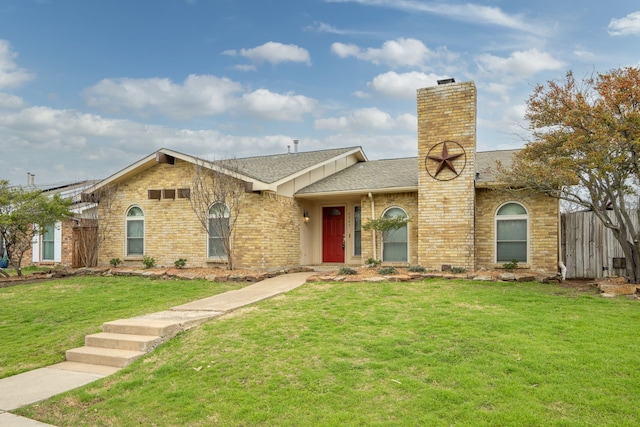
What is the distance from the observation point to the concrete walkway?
17.5 ft

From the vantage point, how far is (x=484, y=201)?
13508mm

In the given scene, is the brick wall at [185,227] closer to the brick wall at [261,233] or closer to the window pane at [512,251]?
the brick wall at [261,233]

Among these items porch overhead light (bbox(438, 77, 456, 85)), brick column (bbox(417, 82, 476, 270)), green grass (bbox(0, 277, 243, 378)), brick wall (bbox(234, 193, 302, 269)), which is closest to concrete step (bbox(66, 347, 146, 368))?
green grass (bbox(0, 277, 243, 378))

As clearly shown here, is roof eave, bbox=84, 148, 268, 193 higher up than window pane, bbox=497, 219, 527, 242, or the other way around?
roof eave, bbox=84, 148, 268, 193

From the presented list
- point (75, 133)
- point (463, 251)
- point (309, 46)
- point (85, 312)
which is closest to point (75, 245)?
point (75, 133)

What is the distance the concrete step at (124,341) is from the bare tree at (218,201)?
6767mm

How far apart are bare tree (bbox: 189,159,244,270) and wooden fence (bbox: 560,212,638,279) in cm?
1014

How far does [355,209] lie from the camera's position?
16.7 metres

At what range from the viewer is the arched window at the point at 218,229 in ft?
48.0

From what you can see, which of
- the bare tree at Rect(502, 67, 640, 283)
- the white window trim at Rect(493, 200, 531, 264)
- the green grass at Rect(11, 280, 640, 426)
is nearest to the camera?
the green grass at Rect(11, 280, 640, 426)

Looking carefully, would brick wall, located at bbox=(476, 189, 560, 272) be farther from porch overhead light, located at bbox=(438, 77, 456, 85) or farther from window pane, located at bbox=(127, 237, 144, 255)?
window pane, located at bbox=(127, 237, 144, 255)

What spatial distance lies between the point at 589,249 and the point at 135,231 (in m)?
15.0

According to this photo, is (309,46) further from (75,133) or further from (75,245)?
(75,245)

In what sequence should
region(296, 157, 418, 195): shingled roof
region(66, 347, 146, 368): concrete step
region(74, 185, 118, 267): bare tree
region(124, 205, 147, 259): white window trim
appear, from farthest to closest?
1. region(74, 185, 118, 267): bare tree
2. region(124, 205, 147, 259): white window trim
3. region(296, 157, 418, 195): shingled roof
4. region(66, 347, 146, 368): concrete step
